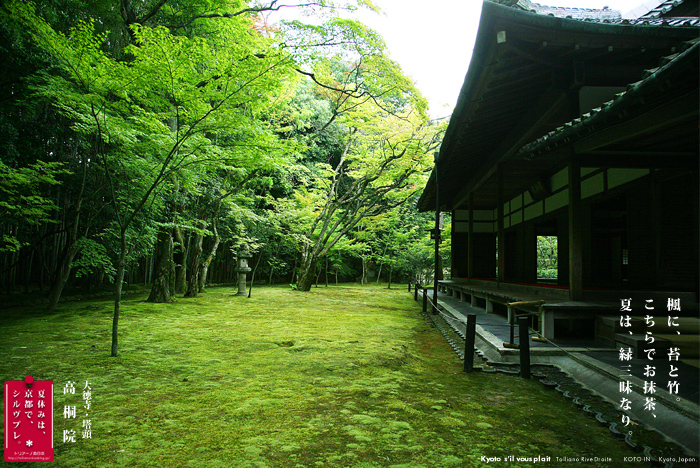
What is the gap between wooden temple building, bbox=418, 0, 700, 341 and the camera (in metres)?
3.34

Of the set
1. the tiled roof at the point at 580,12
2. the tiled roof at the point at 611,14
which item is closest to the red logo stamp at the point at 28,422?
the tiled roof at the point at 611,14

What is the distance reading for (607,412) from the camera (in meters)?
2.95

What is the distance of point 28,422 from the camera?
2299 mm

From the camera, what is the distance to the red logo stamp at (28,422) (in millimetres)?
2209

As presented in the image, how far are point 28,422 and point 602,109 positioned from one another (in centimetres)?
Answer: 485

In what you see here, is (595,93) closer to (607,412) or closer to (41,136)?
(607,412)

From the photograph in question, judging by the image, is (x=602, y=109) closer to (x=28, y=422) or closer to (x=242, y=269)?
(x=28, y=422)

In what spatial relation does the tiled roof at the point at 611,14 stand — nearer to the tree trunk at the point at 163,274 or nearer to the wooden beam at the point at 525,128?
the wooden beam at the point at 525,128

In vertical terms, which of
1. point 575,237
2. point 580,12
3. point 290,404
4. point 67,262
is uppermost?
point 580,12

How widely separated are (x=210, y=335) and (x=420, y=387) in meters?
4.02

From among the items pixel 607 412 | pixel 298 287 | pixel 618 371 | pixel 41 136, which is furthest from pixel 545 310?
pixel 298 287

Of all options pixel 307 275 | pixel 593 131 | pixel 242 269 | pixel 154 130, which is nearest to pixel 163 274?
pixel 242 269

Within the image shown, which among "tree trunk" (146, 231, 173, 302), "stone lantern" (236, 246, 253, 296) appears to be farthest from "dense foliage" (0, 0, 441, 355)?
"stone lantern" (236, 246, 253, 296)

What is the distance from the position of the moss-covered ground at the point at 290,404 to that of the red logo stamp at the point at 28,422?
0.40 ft
